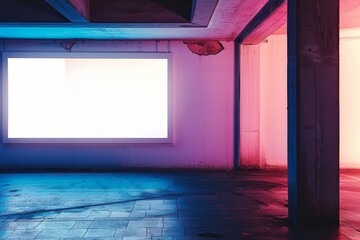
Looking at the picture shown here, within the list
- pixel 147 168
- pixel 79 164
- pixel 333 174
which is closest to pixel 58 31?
pixel 79 164

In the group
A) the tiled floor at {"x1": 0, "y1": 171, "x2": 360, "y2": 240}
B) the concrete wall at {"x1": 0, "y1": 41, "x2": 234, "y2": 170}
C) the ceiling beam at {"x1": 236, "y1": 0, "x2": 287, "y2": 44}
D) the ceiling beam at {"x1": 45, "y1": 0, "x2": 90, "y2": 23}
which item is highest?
the ceiling beam at {"x1": 45, "y1": 0, "x2": 90, "y2": 23}

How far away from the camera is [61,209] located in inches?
233

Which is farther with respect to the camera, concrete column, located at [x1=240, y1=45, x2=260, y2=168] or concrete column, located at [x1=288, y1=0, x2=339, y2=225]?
concrete column, located at [x1=240, y1=45, x2=260, y2=168]

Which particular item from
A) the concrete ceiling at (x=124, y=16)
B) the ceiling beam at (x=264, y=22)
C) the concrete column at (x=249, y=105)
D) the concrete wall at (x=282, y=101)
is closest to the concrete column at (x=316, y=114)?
the ceiling beam at (x=264, y=22)

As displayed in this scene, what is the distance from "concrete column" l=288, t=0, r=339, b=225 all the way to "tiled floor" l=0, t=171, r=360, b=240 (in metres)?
0.37

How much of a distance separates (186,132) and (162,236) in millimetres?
5781

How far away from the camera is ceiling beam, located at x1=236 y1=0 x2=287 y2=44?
6.81 m

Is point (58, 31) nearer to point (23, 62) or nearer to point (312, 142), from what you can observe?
point (23, 62)

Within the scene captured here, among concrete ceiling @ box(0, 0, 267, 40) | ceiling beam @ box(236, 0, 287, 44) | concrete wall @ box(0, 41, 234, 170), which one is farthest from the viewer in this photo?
concrete wall @ box(0, 41, 234, 170)

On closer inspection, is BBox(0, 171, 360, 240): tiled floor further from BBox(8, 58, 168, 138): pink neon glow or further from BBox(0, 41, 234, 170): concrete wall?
BBox(8, 58, 168, 138): pink neon glow

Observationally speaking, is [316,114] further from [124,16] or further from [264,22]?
[124,16]

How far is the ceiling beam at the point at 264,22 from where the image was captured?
681cm

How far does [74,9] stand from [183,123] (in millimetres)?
4237

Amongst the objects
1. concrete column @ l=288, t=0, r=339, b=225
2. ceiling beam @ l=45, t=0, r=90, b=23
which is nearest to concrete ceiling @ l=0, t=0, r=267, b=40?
ceiling beam @ l=45, t=0, r=90, b=23
